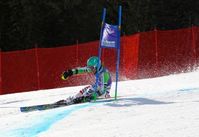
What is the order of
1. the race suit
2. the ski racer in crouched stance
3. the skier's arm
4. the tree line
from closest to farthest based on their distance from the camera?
the skier's arm, the ski racer in crouched stance, the race suit, the tree line

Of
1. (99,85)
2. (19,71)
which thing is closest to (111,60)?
(19,71)

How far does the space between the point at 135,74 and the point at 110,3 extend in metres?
16.9

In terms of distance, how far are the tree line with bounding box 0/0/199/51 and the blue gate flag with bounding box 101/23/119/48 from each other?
2012cm

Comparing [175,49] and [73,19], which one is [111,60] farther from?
[73,19]

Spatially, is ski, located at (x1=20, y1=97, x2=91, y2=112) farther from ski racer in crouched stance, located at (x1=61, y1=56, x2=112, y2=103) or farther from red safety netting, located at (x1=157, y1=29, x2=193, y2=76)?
red safety netting, located at (x1=157, y1=29, x2=193, y2=76)

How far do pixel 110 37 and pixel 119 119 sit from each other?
11.3 feet

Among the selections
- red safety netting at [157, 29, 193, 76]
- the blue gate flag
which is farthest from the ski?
red safety netting at [157, 29, 193, 76]

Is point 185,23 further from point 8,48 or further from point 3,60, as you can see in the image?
point 3,60

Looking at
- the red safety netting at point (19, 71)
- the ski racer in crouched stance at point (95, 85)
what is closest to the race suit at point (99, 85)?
the ski racer in crouched stance at point (95, 85)

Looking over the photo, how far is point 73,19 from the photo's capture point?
117 ft

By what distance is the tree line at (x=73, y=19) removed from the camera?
107ft

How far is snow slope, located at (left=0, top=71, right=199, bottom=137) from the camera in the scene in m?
8.41

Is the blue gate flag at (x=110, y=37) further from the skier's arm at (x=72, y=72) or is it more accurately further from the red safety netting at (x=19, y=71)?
the red safety netting at (x=19, y=71)

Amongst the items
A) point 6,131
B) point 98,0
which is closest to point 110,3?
point 98,0
